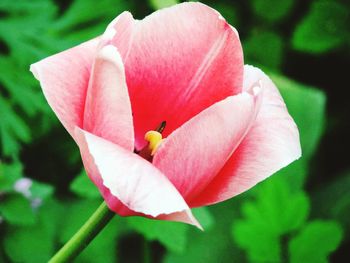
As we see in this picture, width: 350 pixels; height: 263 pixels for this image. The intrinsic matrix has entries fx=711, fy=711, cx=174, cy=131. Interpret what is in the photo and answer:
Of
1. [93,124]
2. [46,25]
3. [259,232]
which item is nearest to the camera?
[93,124]

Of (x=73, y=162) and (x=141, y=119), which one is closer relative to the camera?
(x=141, y=119)

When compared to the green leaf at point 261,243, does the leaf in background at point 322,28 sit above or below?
above

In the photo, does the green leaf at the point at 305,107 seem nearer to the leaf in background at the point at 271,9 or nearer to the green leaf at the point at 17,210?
the leaf in background at the point at 271,9

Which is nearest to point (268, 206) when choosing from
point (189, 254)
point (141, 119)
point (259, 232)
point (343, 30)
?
point (259, 232)

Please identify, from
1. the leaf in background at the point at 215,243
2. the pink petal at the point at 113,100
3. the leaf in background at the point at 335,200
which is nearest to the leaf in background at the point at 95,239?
the leaf in background at the point at 215,243

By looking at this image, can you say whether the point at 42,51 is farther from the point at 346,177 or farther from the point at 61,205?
the point at 346,177

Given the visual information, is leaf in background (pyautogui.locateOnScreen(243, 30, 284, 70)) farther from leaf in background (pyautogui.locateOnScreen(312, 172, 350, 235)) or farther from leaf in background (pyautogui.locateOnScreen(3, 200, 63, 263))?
leaf in background (pyautogui.locateOnScreen(3, 200, 63, 263))

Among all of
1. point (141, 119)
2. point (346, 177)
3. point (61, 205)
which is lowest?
point (346, 177)
